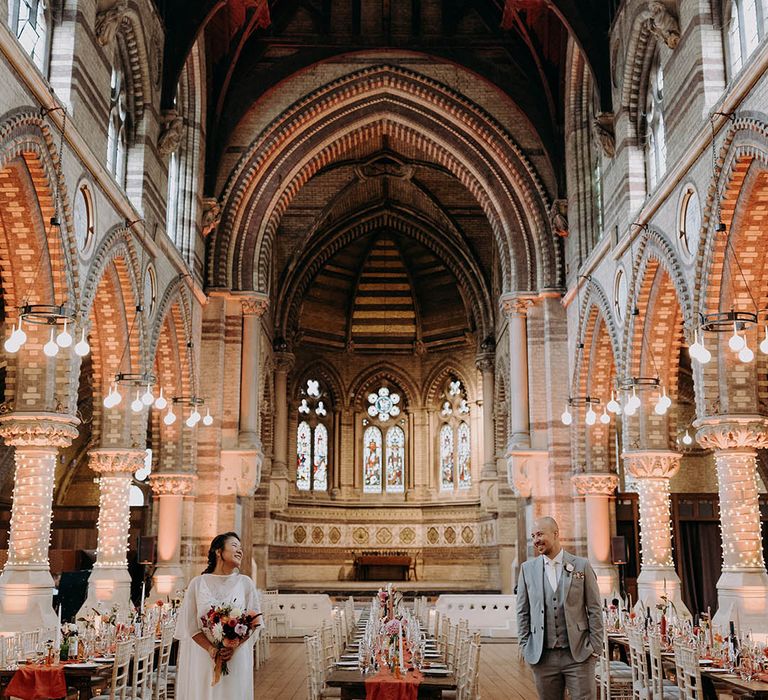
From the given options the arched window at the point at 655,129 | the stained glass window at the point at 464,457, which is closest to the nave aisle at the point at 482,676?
the arched window at the point at 655,129

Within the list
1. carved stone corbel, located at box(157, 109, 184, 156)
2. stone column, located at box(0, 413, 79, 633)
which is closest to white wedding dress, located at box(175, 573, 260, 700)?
stone column, located at box(0, 413, 79, 633)

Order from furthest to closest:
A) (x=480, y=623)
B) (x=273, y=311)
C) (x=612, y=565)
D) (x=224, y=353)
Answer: (x=273, y=311) < (x=224, y=353) < (x=480, y=623) < (x=612, y=565)

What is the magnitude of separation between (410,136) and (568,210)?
16.2 ft

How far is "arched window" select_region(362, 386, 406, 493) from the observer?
40.8 metres

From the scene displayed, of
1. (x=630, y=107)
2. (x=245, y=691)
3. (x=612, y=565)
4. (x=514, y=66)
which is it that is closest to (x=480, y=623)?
(x=612, y=565)

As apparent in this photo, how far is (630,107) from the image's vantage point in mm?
19750

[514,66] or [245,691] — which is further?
[514,66]

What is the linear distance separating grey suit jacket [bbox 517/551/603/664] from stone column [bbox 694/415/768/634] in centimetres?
753

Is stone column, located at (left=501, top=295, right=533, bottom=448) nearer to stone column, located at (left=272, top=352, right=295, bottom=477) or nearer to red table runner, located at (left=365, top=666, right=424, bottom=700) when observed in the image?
stone column, located at (left=272, top=352, right=295, bottom=477)

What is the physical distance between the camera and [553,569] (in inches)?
297

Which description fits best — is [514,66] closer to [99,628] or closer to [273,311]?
[273,311]

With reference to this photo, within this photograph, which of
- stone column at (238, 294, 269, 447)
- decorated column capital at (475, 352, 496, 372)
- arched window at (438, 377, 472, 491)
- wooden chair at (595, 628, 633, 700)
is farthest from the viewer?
arched window at (438, 377, 472, 491)

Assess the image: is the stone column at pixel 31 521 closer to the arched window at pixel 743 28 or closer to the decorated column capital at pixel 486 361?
the arched window at pixel 743 28

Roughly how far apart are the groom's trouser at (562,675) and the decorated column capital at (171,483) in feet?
54.6
